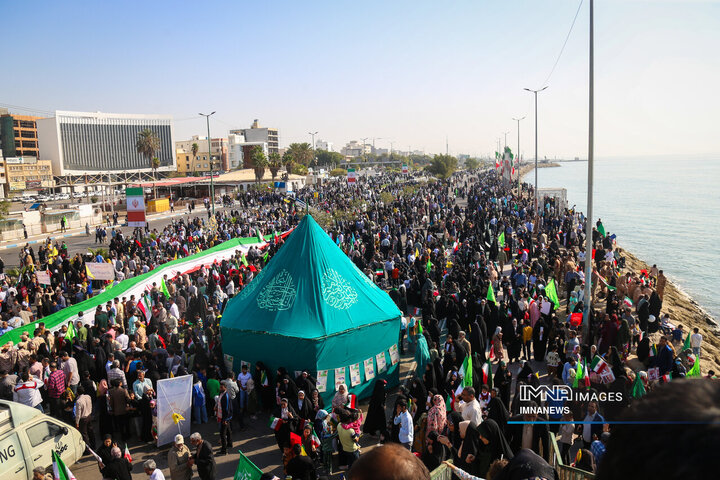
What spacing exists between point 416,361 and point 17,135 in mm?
107497

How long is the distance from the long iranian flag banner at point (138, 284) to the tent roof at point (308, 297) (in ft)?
16.5

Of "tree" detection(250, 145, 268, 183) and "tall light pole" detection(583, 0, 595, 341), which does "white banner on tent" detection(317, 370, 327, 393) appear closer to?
"tall light pole" detection(583, 0, 595, 341)

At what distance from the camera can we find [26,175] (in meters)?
85.9

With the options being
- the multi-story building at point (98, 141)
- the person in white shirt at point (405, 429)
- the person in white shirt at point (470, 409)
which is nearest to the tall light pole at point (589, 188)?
the person in white shirt at point (470, 409)

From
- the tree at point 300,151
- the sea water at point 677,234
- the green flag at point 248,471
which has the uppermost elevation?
the tree at point 300,151

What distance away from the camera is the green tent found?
10625 mm

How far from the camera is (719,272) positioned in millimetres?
35156

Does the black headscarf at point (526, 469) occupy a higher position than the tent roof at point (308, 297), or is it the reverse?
the black headscarf at point (526, 469)

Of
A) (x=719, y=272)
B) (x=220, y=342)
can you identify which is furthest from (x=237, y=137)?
(x=220, y=342)

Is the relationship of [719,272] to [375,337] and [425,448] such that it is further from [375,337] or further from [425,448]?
[425,448]

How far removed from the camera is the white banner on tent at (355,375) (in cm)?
1090

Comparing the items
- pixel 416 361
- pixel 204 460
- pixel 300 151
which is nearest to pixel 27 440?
pixel 204 460

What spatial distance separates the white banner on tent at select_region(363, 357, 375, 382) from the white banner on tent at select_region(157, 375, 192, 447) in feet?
11.8

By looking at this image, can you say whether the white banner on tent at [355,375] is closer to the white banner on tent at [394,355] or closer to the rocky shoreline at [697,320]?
the white banner on tent at [394,355]
